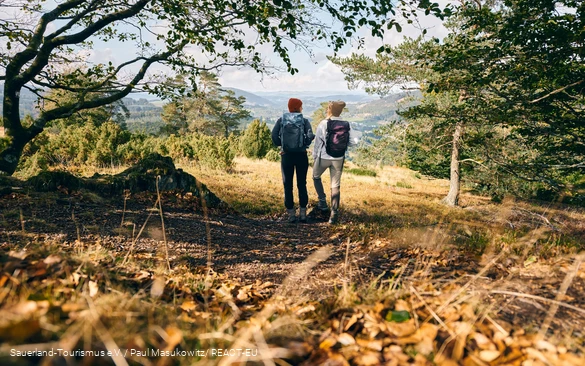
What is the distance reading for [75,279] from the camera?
1.84m

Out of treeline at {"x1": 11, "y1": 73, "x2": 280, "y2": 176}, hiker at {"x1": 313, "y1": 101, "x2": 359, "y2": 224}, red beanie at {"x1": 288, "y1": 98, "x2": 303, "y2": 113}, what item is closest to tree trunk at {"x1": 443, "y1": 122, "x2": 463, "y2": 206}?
treeline at {"x1": 11, "y1": 73, "x2": 280, "y2": 176}

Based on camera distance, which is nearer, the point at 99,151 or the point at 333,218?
the point at 333,218

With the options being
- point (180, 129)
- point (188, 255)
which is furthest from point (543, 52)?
point (180, 129)

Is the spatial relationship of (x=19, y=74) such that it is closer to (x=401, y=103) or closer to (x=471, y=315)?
(x=471, y=315)

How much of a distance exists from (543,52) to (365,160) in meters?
12.4

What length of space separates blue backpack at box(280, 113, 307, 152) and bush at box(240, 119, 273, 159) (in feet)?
81.1

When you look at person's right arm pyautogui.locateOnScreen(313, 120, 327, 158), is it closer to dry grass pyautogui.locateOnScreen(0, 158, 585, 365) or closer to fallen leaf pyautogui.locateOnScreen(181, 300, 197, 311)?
dry grass pyautogui.locateOnScreen(0, 158, 585, 365)

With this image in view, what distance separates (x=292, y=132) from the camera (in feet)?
19.2

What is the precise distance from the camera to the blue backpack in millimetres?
5840

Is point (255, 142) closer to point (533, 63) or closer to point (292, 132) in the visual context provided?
point (292, 132)

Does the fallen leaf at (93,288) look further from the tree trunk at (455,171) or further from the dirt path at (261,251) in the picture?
the tree trunk at (455,171)

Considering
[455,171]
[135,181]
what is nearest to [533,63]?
[135,181]

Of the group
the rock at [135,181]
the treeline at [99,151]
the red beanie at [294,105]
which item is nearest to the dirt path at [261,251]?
the rock at [135,181]

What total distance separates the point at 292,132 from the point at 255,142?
25.3 m
